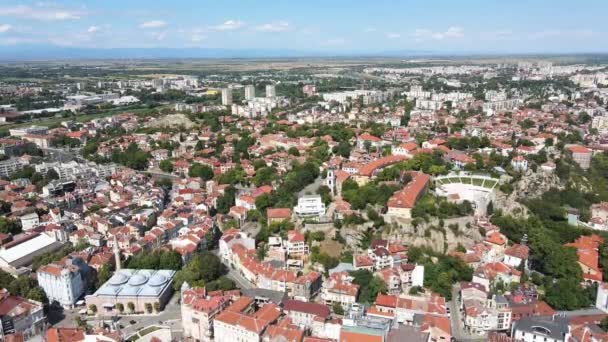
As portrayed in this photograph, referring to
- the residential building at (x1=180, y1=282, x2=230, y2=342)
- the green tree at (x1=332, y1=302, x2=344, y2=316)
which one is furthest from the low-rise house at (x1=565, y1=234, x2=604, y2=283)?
the residential building at (x1=180, y1=282, x2=230, y2=342)

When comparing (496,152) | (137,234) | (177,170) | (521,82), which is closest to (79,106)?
(177,170)

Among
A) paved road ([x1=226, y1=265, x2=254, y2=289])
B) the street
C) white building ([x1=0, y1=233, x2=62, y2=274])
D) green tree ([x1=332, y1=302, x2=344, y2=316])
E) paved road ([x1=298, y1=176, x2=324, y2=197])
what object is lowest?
the street

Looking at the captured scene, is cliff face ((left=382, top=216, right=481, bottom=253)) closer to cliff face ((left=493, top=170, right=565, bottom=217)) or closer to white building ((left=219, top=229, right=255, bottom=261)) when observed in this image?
cliff face ((left=493, top=170, right=565, bottom=217))

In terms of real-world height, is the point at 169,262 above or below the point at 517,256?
below

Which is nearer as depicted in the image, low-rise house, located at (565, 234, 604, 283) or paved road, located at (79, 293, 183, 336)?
paved road, located at (79, 293, 183, 336)

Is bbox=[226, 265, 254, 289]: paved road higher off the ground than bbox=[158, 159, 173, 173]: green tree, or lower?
lower

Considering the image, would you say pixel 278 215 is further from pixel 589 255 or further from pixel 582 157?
pixel 582 157

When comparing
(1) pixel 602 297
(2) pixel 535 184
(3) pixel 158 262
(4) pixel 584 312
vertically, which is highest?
(2) pixel 535 184

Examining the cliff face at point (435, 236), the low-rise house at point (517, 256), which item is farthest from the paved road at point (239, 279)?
the low-rise house at point (517, 256)

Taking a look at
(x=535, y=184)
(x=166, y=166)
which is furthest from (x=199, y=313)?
(x=166, y=166)
